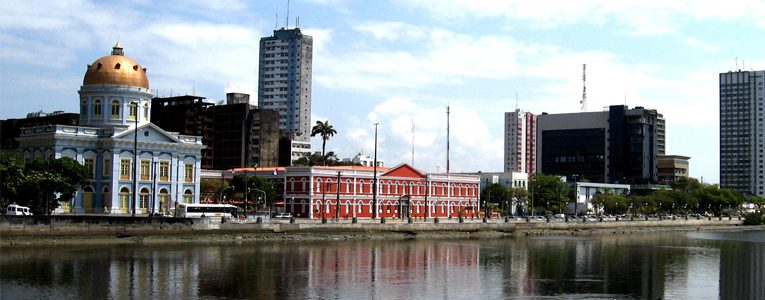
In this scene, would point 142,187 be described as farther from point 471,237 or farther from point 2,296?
point 2,296

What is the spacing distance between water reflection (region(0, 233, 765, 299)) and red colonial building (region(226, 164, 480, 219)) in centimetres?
2809

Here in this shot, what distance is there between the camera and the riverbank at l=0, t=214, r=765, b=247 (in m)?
80.2

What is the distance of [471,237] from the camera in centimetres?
11825

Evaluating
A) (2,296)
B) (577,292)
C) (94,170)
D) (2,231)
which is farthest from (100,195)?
(577,292)

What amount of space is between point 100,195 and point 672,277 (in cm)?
6555

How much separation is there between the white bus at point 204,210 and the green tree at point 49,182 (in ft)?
35.8

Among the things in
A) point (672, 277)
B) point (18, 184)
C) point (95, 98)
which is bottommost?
point (672, 277)

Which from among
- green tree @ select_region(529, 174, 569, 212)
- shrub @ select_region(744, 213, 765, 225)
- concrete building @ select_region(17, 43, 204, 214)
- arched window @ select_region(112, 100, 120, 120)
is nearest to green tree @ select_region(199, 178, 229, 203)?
concrete building @ select_region(17, 43, 204, 214)

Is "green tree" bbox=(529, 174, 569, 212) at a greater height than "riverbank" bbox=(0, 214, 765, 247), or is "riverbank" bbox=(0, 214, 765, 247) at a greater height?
"green tree" bbox=(529, 174, 569, 212)

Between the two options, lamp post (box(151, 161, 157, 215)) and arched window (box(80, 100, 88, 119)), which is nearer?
lamp post (box(151, 161, 157, 215))

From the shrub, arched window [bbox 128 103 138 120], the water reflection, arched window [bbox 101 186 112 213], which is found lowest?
the water reflection

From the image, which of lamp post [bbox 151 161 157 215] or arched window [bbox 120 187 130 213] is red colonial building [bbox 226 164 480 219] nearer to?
lamp post [bbox 151 161 157 215]

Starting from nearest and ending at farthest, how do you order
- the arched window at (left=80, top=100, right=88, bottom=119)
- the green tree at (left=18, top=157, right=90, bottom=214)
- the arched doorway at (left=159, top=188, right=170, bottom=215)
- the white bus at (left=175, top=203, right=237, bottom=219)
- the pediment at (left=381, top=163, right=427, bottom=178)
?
the green tree at (left=18, top=157, right=90, bottom=214) < the white bus at (left=175, top=203, right=237, bottom=219) < the arched doorway at (left=159, top=188, right=170, bottom=215) < the arched window at (left=80, top=100, right=88, bottom=119) < the pediment at (left=381, top=163, right=427, bottom=178)

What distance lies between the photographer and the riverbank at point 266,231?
80250mm
